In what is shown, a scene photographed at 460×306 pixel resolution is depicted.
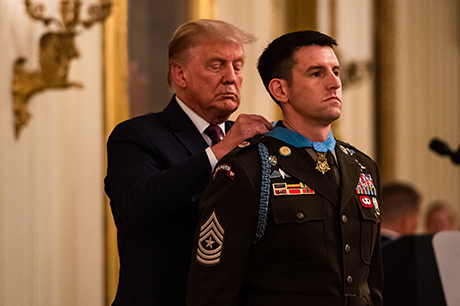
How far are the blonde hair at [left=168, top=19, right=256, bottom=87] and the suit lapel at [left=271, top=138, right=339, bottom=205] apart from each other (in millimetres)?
572

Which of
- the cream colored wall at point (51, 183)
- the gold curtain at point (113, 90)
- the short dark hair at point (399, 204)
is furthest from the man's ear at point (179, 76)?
the short dark hair at point (399, 204)

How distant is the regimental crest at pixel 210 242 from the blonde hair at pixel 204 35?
76cm

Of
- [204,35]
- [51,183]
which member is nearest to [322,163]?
[204,35]

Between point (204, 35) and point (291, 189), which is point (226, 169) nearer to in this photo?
point (291, 189)


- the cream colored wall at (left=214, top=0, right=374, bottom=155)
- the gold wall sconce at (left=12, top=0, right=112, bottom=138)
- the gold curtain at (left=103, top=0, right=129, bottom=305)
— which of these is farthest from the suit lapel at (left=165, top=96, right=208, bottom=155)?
the cream colored wall at (left=214, top=0, right=374, bottom=155)

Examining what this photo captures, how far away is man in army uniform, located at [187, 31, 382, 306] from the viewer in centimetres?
173

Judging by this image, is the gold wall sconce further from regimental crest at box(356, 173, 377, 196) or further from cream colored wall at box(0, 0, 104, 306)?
regimental crest at box(356, 173, 377, 196)

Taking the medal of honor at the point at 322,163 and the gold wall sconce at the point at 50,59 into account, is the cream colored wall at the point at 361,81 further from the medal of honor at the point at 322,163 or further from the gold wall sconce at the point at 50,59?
the medal of honor at the point at 322,163

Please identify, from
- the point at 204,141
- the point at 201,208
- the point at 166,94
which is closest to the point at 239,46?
the point at 204,141

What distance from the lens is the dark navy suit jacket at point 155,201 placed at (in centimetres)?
196

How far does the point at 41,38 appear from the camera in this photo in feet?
11.1

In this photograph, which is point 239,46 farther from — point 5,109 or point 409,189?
point 409,189

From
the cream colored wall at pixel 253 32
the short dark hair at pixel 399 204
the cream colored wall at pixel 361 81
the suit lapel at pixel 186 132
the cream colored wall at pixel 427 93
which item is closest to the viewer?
the suit lapel at pixel 186 132

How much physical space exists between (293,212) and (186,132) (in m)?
0.67
